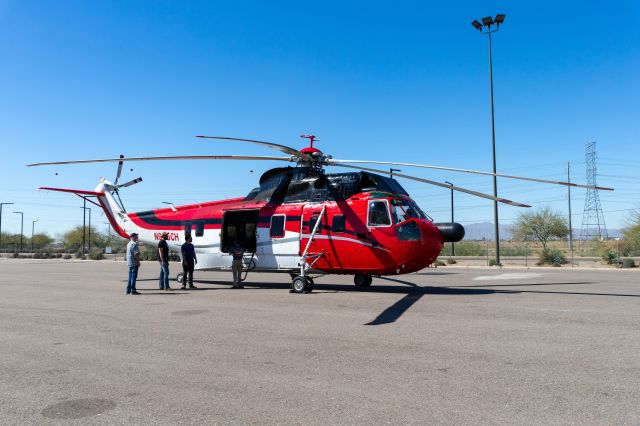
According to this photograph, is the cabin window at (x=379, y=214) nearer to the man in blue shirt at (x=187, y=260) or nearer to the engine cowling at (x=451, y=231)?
the engine cowling at (x=451, y=231)

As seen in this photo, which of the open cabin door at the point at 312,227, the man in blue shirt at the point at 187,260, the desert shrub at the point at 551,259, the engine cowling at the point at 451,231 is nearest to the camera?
the engine cowling at the point at 451,231

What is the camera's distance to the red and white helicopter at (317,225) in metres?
13.2

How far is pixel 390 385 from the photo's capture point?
5.10 meters

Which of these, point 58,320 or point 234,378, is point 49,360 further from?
point 58,320

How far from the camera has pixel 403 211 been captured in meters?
13.5

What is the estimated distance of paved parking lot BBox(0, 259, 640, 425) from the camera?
4359 millimetres

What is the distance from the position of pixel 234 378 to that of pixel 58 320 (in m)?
5.82

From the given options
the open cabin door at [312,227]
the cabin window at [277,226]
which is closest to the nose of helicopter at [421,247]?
the open cabin door at [312,227]

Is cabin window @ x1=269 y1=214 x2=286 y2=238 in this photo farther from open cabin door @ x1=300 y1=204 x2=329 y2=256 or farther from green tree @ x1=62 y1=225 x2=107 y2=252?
green tree @ x1=62 y1=225 x2=107 y2=252

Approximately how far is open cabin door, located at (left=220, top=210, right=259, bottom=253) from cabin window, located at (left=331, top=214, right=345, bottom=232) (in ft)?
9.89

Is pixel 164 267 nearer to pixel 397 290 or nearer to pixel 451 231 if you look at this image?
pixel 397 290

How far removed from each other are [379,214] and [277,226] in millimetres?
A: 3505

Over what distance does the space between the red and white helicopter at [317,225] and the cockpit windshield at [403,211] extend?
0.03 meters

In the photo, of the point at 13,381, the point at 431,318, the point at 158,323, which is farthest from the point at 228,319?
the point at 13,381
